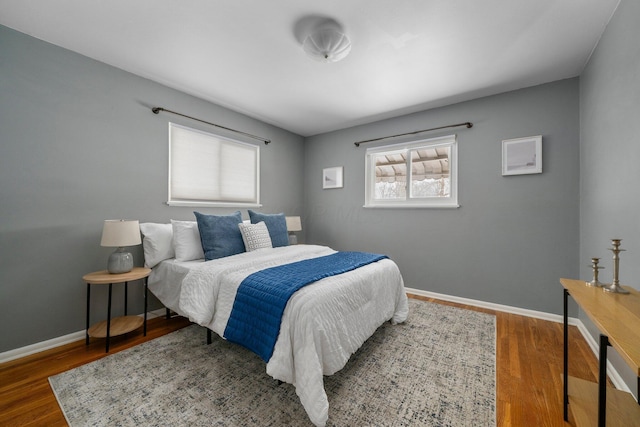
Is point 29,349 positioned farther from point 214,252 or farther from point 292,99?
point 292,99

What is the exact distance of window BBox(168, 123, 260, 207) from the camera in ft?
9.84

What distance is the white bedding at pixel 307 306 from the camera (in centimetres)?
143

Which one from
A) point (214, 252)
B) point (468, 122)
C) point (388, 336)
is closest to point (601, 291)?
point (388, 336)

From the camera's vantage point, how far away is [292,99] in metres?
3.23

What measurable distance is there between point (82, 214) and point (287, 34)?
2393 millimetres

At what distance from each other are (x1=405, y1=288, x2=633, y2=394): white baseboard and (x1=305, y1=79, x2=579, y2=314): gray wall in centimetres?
6

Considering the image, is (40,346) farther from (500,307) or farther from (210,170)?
(500,307)

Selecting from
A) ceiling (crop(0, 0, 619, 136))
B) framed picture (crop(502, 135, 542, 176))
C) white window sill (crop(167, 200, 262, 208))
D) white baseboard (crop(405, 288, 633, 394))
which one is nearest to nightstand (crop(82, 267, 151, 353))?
white window sill (crop(167, 200, 262, 208))

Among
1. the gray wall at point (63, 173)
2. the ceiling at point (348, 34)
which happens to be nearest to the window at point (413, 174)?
the ceiling at point (348, 34)

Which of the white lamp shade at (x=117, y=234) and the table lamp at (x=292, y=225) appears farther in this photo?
the table lamp at (x=292, y=225)

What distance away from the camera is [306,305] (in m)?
1.50

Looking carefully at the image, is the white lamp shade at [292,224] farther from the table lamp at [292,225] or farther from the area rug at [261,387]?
the area rug at [261,387]

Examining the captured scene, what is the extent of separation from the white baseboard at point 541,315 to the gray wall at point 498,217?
0.18ft

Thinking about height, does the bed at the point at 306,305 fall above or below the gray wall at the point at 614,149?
below
